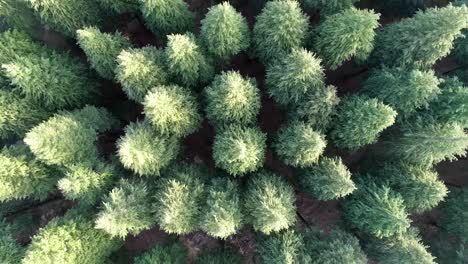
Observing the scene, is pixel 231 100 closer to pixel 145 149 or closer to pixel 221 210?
pixel 145 149

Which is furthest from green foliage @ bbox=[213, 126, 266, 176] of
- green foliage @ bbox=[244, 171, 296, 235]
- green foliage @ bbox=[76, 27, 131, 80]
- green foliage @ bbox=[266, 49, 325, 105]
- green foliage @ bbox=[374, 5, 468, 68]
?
green foliage @ bbox=[374, 5, 468, 68]

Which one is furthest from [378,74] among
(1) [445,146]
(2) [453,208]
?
(2) [453,208]

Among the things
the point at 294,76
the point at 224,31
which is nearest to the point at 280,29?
the point at 294,76

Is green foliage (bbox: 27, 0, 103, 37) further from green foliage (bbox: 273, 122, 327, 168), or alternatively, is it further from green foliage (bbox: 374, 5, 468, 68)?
green foliage (bbox: 374, 5, 468, 68)

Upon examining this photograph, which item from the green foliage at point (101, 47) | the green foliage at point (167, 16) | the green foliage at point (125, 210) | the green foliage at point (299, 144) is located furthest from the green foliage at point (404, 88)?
the green foliage at point (101, 47)

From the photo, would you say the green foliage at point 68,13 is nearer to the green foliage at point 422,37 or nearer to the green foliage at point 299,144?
the green foliage at point 299,144
